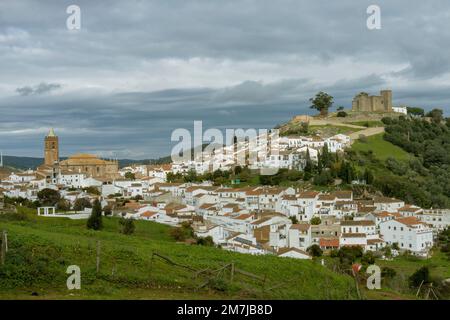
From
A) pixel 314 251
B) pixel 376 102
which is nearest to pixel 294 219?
pixel 314 251

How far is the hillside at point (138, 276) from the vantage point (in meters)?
11.2

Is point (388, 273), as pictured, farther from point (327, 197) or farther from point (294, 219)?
point (327, 197)

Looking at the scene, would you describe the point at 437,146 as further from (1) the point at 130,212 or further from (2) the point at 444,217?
(1) the point at 130,212

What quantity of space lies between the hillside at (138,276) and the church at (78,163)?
204 ft

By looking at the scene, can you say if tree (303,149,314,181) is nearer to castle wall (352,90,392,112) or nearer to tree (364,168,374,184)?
tree (364,168,374,184)

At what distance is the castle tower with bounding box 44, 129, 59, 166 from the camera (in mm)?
82144

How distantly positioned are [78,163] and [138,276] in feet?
226

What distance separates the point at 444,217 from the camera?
5112 centimetres

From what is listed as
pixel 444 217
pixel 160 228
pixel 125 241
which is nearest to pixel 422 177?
pixel 444 217

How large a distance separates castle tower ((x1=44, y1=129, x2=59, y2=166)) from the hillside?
6909 cm

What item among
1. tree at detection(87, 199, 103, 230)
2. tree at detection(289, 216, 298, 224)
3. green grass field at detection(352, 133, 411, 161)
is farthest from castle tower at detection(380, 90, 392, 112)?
tree at detection(87, 199, 103, 230)

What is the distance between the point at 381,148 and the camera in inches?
3056

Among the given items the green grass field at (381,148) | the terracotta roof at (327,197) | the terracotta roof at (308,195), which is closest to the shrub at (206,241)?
the terracotta roof at (308,195)
